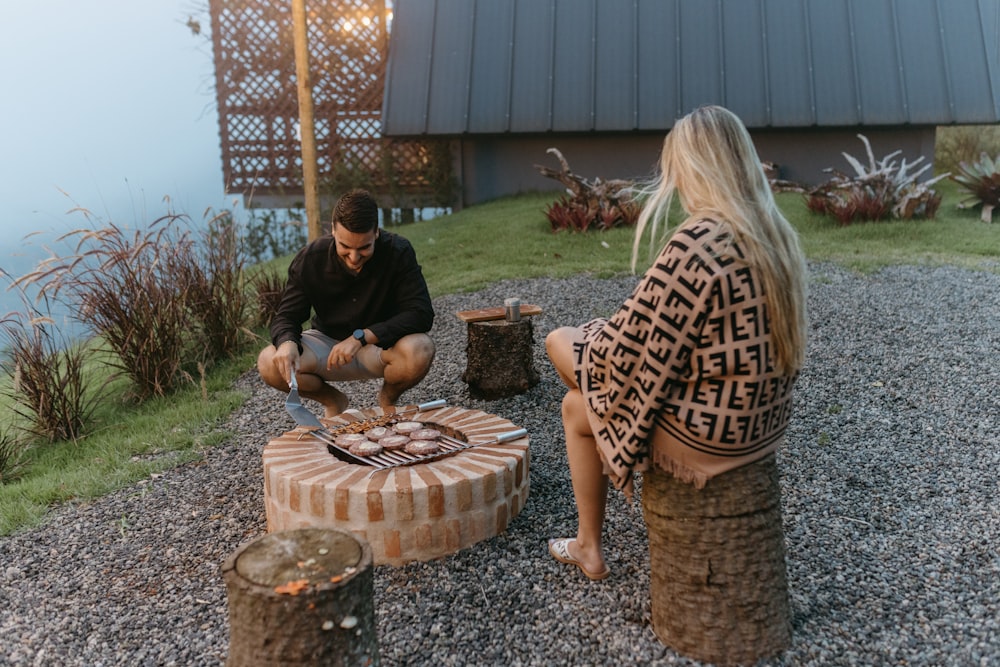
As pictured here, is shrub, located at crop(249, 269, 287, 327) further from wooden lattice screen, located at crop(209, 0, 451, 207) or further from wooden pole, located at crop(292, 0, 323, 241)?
wooden lattice screen, located at crop(209, 0, 451, 207)

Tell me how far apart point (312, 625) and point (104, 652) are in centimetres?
103

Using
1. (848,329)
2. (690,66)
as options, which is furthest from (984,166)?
(848,329)

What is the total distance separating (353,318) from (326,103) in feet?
27.8

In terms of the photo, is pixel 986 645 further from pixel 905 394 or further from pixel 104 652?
pixel 104 652

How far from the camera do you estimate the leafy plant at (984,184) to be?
8.16 m

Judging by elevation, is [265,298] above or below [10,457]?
above

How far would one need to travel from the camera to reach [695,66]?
369 inches

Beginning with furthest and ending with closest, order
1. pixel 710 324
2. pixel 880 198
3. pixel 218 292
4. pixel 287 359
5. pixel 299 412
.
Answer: pixel 880 198 < pixel 218 292 < pixel 287 359 < pixel 299 412 < pixel 710 324

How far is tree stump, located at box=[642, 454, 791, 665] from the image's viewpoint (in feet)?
6.81

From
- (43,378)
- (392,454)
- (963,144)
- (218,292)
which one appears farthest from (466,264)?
(963,144)

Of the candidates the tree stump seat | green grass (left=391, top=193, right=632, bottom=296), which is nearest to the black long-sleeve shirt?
the tree stump seat

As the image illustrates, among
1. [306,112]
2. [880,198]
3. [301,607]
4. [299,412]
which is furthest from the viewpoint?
[880,198]

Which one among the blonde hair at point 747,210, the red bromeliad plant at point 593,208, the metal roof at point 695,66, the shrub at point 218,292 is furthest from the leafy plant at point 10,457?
the metal roof at point 695,66

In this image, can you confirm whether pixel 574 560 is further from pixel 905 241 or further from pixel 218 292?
pixel 905 241
